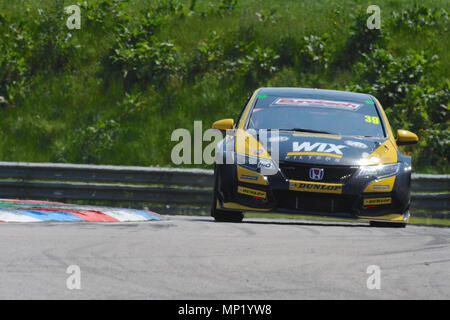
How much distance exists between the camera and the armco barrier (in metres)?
12.9

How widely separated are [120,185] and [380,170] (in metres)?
5.91

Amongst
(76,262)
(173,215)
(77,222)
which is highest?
(76,262)

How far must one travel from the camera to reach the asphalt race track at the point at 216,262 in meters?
5.01

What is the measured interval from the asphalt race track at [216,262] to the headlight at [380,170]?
2.08 ft

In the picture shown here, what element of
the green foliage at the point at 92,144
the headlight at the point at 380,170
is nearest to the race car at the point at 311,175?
the headlight at the point at 380,170

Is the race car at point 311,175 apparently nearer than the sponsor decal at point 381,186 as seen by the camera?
Yes

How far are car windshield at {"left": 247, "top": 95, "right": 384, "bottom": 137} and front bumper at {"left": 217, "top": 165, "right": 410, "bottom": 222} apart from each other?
104 centimetres

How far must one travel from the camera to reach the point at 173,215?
1278 centimetres

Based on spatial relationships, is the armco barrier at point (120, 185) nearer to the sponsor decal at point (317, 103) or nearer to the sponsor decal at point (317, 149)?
the sponsor decal at point (317, 103)

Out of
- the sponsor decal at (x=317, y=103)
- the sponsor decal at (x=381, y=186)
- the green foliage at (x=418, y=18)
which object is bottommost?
the sponsor decal at (x=381, y=186)
